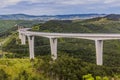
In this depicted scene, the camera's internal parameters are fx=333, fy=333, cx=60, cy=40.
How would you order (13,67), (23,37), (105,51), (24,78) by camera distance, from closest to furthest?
(24,78) → (13,67) → (105,51) → (23,37)

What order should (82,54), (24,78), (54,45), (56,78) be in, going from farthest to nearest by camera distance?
(82,54), (54,45), (56,78), (24,78)

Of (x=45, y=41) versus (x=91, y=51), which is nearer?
(x=91, y=51)

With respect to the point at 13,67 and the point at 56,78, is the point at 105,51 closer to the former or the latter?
the point at 13,67

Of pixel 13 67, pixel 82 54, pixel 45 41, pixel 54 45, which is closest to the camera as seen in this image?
pixel 13 67

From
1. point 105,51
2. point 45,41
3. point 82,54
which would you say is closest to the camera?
point 82,54

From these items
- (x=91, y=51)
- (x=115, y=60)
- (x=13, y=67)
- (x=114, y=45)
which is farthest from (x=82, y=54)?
(x=13, y=67)

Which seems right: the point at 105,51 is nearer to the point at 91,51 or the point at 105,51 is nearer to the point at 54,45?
the point at 91,51

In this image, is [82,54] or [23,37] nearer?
[82,54]

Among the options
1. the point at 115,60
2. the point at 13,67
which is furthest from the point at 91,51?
the point at 13,67
